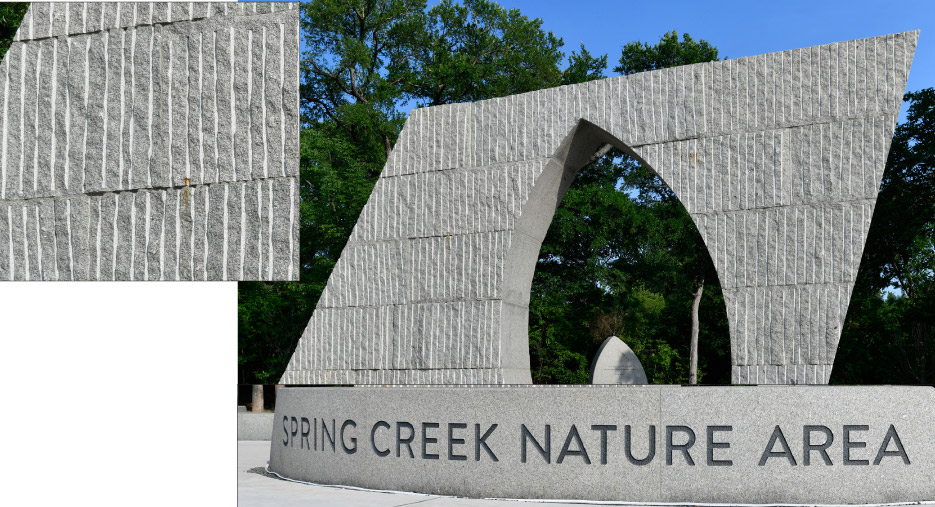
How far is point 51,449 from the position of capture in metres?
4.16

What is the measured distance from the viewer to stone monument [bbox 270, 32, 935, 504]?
8.09m

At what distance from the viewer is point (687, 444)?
810cm

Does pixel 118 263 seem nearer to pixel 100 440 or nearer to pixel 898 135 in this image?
pixel 100 440

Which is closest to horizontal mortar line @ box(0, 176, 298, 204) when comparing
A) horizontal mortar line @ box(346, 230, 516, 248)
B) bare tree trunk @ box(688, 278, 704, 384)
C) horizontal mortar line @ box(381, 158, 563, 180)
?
horizontal mortar line @ box(346, 230, 516, 248)

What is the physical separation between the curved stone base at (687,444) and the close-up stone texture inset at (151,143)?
453 cm

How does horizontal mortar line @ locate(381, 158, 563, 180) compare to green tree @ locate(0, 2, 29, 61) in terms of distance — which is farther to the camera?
green tree @ locate(0, 2, 29, 61)

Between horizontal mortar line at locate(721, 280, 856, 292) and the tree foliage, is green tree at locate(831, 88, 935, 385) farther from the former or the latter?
horizontal mortar line at locate(721, 280, 856, 292)

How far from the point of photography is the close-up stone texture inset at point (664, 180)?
10.7m

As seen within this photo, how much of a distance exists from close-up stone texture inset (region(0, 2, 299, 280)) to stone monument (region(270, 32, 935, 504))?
452cm

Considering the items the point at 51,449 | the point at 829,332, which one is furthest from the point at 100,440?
the point at 829,332

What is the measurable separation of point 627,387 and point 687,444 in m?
0.76

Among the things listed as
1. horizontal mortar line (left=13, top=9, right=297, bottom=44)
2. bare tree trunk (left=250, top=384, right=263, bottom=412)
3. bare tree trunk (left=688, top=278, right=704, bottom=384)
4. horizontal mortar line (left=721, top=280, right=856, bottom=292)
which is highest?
horizontal mortar line (left=13, top=9, right=297, bottom=44)

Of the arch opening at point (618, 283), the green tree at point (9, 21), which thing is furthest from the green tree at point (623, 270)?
the green tree at point (9, 21)

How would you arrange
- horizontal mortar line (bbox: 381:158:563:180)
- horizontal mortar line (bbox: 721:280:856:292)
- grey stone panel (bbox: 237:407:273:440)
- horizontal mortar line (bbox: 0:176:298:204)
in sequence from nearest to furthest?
horizontal mortar line (bbox: 0:176:298:204), horizontal mortar line (bbox: 721:280:856:292), horizontal mortar line (bbox: 381:158:563:180), grey stone panel (bbox: 237:407:273:440)
